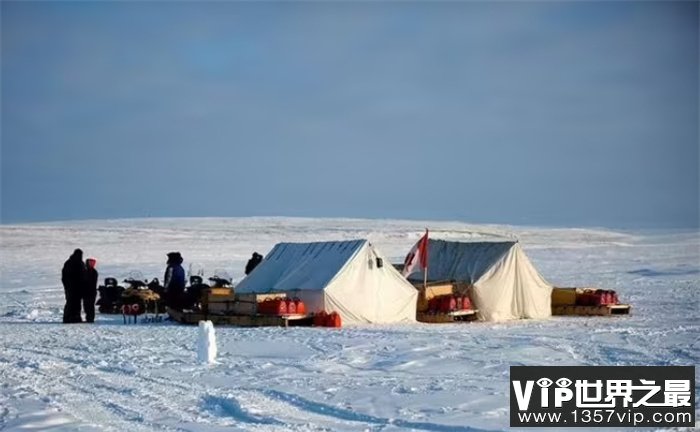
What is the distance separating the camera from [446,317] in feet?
71.1

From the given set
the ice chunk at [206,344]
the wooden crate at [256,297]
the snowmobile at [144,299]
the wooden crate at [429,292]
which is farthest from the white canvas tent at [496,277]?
the ice chunk at [206,344]

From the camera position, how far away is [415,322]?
21.3 metres

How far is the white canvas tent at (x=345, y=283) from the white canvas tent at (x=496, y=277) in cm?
198

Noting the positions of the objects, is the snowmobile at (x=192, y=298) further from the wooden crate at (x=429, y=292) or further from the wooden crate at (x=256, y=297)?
the wooden crate at (x=429, y=292)

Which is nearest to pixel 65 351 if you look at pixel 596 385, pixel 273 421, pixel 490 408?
pixel 273 421

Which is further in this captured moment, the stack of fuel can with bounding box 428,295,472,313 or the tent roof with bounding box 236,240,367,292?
the stack of fuel can with bounding box 428,295,472,313

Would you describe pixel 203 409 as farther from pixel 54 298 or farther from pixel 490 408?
pixel 54 298

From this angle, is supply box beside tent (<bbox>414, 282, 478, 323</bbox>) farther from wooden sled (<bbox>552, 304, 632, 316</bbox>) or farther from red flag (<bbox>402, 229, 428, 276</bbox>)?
wooden sled (<bbox>552, 304, 632, 316</bbox>)

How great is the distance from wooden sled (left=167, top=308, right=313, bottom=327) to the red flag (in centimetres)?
374

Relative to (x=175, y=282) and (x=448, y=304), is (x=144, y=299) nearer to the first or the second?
(x=175, y=282)

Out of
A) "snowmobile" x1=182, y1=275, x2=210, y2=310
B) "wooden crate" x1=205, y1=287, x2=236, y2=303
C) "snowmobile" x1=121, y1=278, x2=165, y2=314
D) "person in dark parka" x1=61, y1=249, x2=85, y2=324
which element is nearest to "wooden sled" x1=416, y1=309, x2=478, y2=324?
"wooden crate" x1=205, y1=287, x2=236, y2=303

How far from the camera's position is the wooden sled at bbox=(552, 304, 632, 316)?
906 inches

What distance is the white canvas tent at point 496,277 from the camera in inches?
891

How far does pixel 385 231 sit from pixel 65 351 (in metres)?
65.0
